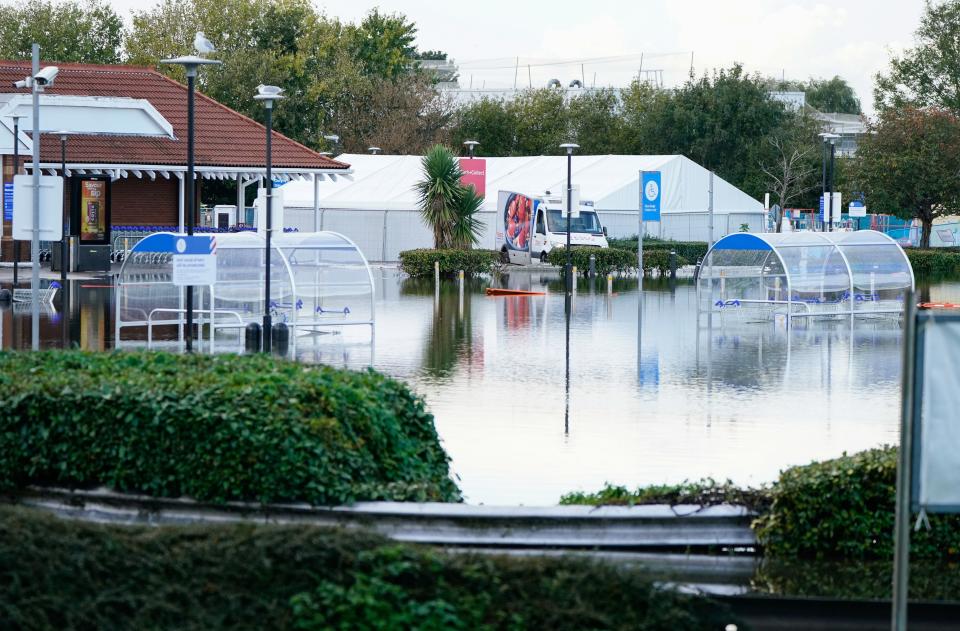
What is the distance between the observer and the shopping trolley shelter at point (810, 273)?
91.2ft

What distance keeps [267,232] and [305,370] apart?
450 inches

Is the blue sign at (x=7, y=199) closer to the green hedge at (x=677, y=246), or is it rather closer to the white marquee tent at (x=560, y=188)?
the white marquee tent at (x=560, y=188)

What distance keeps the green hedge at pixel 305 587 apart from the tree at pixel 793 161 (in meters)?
62.3

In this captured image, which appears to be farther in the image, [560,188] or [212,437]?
[560,188]

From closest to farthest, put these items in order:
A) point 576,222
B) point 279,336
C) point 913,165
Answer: point 279,336 < point 576,222 < point 913,165

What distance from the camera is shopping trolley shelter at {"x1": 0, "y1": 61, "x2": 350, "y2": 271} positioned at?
38.2 meters

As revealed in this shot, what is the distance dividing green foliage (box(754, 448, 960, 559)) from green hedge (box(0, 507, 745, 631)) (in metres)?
2.33

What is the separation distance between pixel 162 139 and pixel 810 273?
2075 cm

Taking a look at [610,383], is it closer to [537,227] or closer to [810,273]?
[810,273]

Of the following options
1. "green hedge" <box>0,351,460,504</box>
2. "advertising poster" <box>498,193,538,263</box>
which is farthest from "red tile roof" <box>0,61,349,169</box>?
"green hedge" <box>0,351,460,504</box>

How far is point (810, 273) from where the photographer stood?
92.9 ft

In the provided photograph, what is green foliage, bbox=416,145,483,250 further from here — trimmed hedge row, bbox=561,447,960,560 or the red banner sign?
trimmed hedge row, bbox=561,447,960,560

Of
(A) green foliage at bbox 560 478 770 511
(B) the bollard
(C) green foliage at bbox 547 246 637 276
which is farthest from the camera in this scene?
(C) green foliage at bbox 547 246 637 276

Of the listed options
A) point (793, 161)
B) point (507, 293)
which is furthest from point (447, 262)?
point (793, 161)
